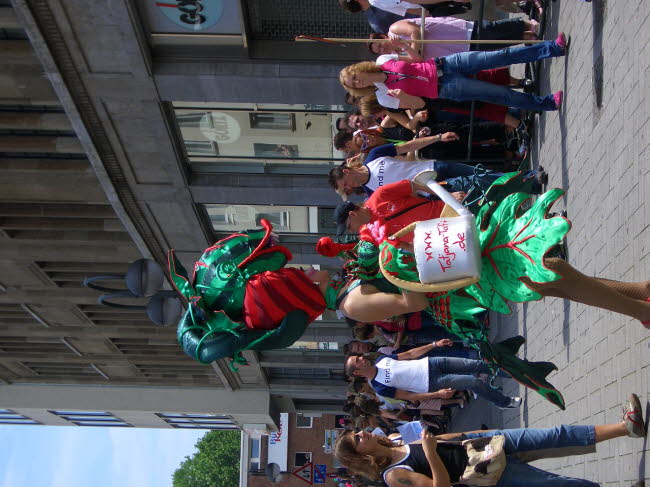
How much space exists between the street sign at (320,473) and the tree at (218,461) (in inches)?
1299

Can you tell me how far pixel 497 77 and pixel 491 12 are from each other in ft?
4.39

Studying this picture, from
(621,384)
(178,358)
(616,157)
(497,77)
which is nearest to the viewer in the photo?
(621,384)

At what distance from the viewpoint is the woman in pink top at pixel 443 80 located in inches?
319

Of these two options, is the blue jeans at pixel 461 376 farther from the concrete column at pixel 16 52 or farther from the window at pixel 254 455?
the window at pixel 254 455

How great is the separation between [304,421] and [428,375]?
109 feet

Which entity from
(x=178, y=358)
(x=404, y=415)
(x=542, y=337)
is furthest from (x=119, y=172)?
(x=178, y=358)

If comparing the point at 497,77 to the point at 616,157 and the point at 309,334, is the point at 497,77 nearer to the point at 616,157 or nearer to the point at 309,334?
the point at 616,157

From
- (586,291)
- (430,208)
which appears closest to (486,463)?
(586,291)

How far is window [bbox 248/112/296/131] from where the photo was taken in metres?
12.6

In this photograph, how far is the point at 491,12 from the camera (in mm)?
9711

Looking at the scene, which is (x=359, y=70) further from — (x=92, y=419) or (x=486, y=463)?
(x=92, y=419)

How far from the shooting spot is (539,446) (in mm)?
6043

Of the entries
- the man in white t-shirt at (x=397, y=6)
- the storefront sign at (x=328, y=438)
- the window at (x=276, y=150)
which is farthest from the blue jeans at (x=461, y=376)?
the storefront sign at (x=328, y=438)

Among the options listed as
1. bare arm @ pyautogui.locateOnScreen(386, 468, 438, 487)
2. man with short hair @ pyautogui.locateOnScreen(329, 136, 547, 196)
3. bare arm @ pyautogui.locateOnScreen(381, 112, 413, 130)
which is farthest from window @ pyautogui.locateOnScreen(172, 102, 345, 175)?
bare arm @ pyautogui.locateOnScreen(386, 468, 438, 487)
